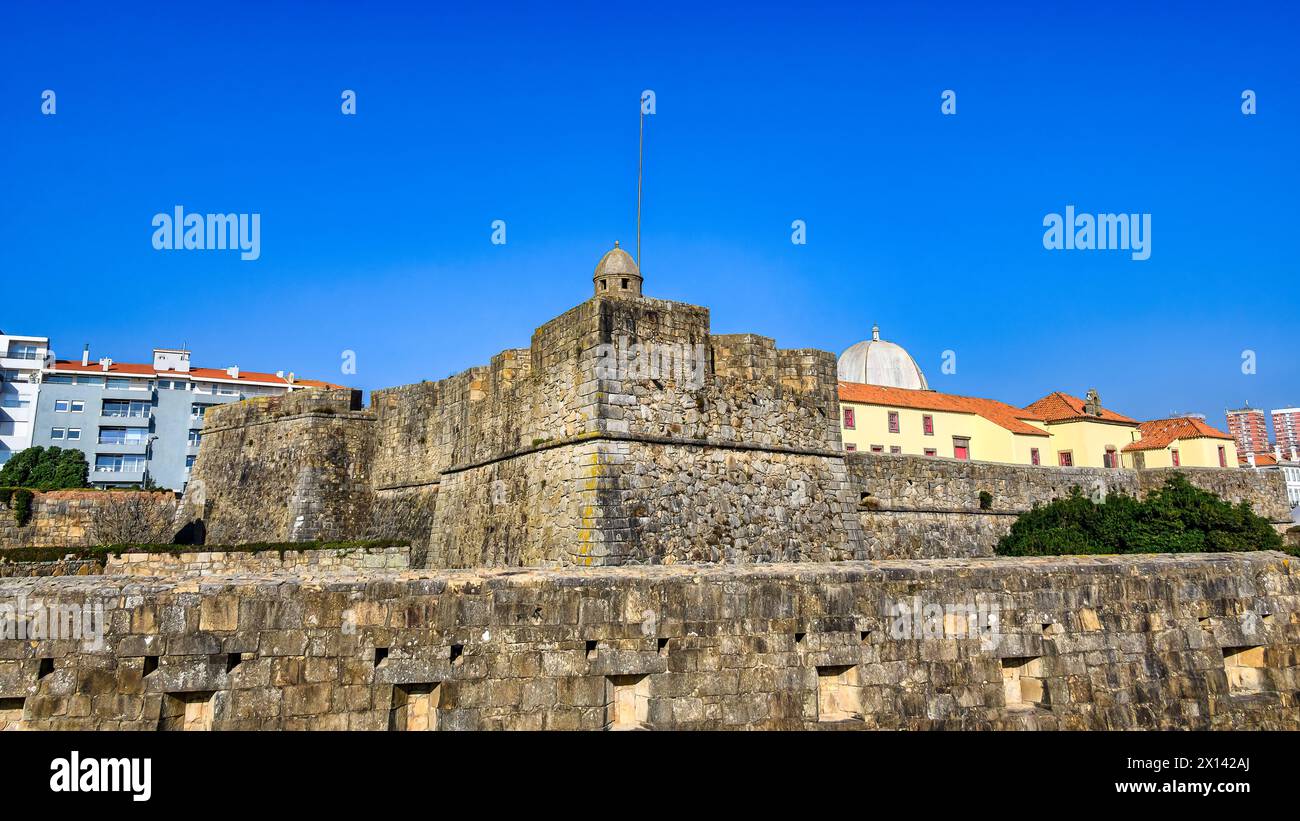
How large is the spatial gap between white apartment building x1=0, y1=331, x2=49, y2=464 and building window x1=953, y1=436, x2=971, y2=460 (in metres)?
65.0

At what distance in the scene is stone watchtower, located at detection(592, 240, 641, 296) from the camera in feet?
64.4

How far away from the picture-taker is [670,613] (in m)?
7.67

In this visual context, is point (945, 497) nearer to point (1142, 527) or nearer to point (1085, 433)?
point (1142, 527)

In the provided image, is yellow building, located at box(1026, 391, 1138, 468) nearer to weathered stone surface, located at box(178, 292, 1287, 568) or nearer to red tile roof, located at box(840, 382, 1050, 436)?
red tile roof, located at box(840, 382, 1050, 436)

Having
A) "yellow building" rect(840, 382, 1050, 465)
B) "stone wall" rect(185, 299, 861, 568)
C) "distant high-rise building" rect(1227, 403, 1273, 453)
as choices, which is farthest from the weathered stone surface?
"distant high-rise building" rect(1227, 403, 1273, 453)

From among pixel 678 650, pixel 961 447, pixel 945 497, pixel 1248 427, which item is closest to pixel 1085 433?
pixel 961 447

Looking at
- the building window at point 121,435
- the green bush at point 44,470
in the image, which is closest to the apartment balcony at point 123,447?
the building window at point 121,435

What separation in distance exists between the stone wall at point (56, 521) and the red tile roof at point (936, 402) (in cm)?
3388

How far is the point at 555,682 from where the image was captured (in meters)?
7.29

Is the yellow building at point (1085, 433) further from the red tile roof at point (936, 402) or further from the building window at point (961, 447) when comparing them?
the building window at point (961, 447)

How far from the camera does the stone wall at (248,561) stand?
1838 cm
